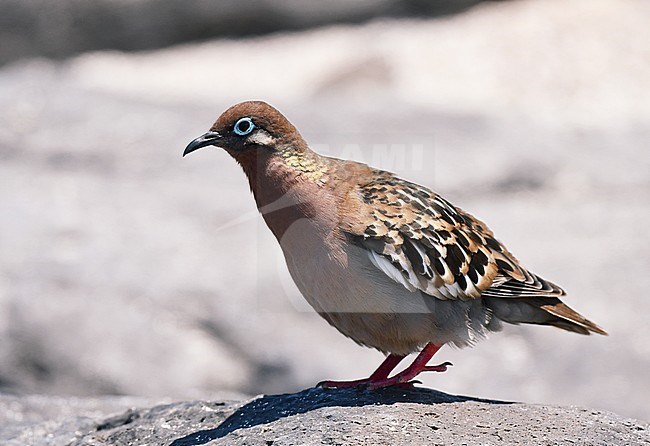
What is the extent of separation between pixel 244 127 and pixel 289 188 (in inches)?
15.8

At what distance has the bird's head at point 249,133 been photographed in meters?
5.50

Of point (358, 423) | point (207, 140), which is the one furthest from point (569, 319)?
point (207, 140)

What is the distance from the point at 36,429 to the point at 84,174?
16.8 feet

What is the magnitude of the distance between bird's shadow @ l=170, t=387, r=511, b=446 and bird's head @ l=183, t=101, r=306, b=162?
4.35ft

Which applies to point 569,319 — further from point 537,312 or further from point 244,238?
point 244,238

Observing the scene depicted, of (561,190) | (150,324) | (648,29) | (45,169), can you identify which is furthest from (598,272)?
(648,29)

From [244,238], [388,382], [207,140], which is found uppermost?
[244,238]

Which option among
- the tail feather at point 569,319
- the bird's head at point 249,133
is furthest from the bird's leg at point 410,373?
the bird's head at point 249,133

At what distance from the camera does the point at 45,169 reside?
36.3 ft

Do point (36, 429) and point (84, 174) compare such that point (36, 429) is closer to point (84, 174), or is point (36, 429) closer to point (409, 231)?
point (409, 231)

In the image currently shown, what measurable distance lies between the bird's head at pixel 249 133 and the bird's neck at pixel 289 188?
4 cm

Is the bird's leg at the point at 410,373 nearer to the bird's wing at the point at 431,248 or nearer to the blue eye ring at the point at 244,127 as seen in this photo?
the bird's wing at the point at 431,248

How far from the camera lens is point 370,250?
537 centimetres

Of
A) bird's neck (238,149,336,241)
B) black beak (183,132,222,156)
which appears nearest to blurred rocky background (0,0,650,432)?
bird's neck (238,149,336,241)
